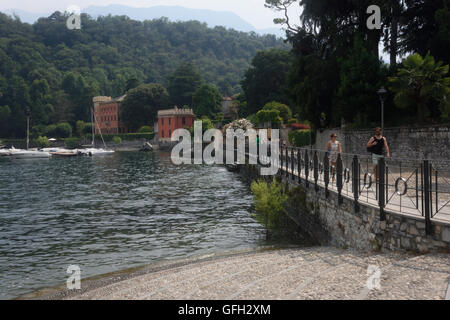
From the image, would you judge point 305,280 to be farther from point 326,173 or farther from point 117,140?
point 117,140

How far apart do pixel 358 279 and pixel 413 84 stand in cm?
1755

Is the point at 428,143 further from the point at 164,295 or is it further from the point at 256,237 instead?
the point at 164,295

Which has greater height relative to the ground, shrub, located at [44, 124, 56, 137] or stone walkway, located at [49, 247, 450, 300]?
shrub, located at [44, 124, 56, 137]

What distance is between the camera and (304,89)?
2934cm

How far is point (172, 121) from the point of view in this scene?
94.6 m

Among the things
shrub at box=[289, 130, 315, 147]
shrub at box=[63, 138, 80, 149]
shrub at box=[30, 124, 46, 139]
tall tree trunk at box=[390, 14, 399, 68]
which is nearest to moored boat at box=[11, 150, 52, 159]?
shrub at box=[63, 138, 80, 149]

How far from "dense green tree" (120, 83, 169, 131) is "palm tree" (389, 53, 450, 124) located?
8513cm

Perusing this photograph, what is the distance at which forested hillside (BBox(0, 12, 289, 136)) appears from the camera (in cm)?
12306

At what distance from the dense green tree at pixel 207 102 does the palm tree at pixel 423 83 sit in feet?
236

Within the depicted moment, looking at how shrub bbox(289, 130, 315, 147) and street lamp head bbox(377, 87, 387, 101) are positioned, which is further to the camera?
shrub bbox(289, 130, 315, 147)

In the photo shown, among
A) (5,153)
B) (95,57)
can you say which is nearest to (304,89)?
(5,153)

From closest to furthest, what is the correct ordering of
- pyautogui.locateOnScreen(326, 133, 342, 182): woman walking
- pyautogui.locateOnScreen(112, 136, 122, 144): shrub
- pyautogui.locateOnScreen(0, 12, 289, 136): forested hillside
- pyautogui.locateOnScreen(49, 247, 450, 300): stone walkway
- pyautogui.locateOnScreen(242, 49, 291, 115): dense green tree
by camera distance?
pyautogui.locateOnScreen(49, 247, 450, 300): stone walkway → pyautogui.locateOnScreen(326, 133, 342, 182): woman walking → pyautogui.locateOnScreen(242, 49, 291, 115): dense green tree → pyautogui.locateOnScreen(112, 136, 122, 144): shrub → pyautogui.locateOnScreen(0, 12, 289, 136): forested hillside

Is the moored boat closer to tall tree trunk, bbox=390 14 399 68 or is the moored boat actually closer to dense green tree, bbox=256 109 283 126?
dense green tree, bbox=256 109 283 126

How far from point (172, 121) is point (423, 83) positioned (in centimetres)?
7673
